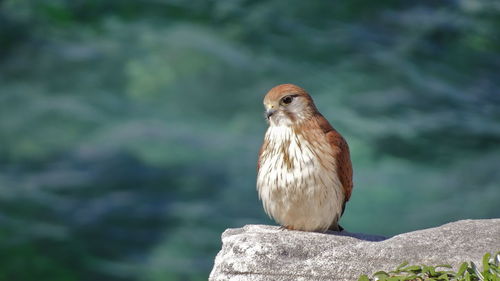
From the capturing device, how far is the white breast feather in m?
6.59

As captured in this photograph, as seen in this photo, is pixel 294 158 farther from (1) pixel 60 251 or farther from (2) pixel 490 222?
(1) pixel 60 251

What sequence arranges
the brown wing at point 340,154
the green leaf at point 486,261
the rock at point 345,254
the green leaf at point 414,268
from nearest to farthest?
1. the green leaf at point 486,261
2. the green leaf at point 414,268
3. the rock at point 345,254
4. the brown wing at point 340,154

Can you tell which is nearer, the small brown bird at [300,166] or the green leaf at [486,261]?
the green leaf at [486,261]

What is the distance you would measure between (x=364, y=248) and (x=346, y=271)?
0.24 m

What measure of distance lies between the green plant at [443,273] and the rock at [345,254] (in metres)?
0.09

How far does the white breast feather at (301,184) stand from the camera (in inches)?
259

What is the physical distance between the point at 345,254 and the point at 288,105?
1708 mm

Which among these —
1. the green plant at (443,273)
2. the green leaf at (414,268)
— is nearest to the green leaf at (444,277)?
the green plant at (443,273)

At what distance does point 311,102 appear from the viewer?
678 centimetres

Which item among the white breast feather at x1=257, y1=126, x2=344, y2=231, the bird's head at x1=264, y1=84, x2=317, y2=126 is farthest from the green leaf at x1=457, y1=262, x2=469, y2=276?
the bird's head at x1=264, y1=84, x2=317, y2=126

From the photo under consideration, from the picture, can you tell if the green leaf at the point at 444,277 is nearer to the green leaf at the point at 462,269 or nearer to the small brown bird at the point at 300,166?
the green leaf at the point at 462,269

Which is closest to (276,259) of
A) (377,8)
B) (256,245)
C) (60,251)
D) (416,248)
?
(256,245)

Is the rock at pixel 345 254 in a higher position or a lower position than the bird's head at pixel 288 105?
lower

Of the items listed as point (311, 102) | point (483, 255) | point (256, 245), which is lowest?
point (483, 255)
